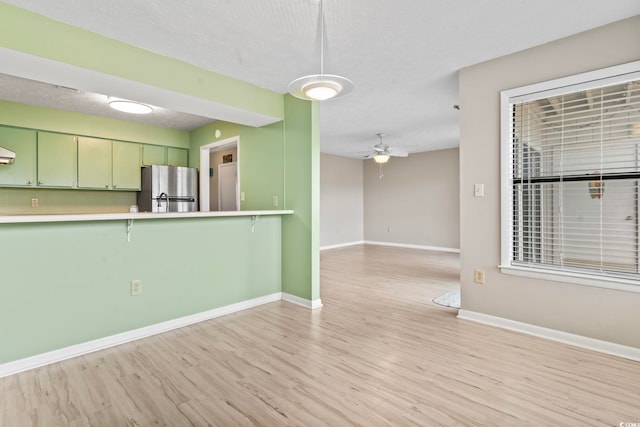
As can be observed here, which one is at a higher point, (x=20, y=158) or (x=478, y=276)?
(x=20, y=158)

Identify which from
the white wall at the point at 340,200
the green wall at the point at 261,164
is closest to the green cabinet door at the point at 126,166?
the green wall at the point at 261,164

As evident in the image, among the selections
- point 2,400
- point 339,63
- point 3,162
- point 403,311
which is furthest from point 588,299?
point 3,162

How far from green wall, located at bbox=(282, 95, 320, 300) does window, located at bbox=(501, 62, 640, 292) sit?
1.87 meters

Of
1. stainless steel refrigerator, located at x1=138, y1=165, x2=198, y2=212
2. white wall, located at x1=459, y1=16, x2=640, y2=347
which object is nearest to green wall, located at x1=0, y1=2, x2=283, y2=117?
white wall, located at x1=459, y1=16, x2=640, y2=347

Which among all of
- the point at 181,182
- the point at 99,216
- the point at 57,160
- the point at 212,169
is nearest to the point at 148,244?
the point at 99,216

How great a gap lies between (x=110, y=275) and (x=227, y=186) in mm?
3184

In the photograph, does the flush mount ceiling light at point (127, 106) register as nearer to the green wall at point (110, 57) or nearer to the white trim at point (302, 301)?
the green wall at point (110, 57)

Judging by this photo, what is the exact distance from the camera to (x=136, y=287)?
8.84 ft

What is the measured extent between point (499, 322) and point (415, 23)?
2643mm

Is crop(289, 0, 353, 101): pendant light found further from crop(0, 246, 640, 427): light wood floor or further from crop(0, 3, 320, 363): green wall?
crop(0, 246, 640, 427): light wood floor

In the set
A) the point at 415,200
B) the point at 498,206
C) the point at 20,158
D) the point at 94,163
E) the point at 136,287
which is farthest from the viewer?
the point at 415,200

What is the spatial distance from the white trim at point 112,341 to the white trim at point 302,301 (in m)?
0.37

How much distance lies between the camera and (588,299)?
8.03ft

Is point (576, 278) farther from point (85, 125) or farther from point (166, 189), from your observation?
point (85, 125)
